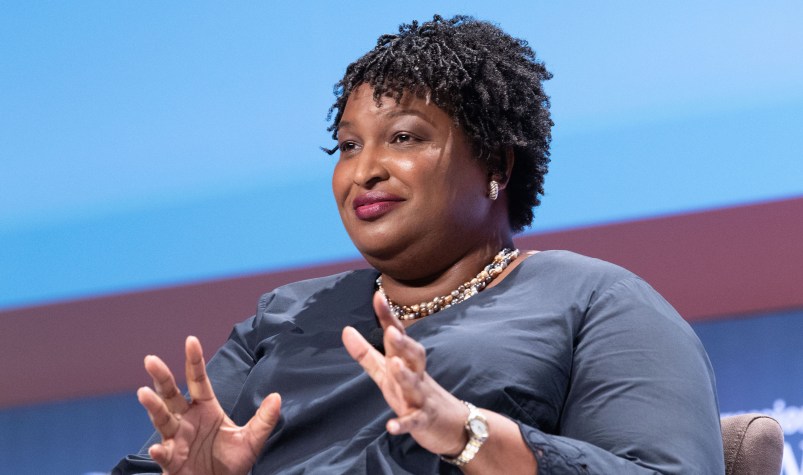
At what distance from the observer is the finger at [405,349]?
38.4 inches

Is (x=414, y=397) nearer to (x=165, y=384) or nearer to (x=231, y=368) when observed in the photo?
(x=165, y=384)

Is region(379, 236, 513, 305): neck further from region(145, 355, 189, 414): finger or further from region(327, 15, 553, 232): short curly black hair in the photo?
region(145, 355, 189, 414): finger

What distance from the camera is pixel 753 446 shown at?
1246mm

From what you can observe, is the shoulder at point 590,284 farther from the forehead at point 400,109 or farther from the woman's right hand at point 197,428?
the woman's right hand at point 197,428

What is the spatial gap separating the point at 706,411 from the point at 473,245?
17.1 inches

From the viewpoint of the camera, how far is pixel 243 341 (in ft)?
5.16

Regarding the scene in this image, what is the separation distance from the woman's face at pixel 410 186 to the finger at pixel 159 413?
403 mm

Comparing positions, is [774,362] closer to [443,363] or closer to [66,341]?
[443,363]

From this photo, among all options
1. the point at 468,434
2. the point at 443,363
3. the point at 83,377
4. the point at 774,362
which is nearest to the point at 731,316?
the point at 774,362

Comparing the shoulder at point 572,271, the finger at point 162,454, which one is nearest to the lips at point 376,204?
the shoulder at point 572,271

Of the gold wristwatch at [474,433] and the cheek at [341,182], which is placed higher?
the cheek at [341,182]

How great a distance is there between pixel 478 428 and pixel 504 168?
0.60m

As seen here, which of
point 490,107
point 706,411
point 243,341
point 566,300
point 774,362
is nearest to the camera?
point 706,411

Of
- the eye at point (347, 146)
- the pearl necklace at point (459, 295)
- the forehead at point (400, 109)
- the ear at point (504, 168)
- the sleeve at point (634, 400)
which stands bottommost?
the sleeve at point (634, 400)
